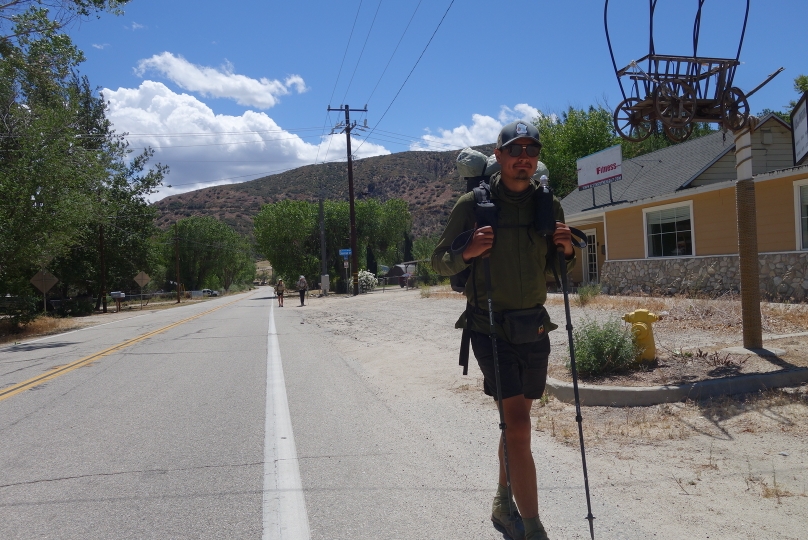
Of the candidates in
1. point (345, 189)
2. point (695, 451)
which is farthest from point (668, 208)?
point (345, 189)

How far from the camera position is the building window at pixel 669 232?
18.3 meters

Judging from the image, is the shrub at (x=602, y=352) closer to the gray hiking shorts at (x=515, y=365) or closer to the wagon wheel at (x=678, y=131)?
the wagon wheel at (x=678, y=131)

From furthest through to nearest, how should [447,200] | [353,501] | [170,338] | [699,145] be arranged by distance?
[447,200], [699,145], [170,338], [353,501]

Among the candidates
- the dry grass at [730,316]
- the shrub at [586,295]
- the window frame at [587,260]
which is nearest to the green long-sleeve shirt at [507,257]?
the dry grass at [730,316]

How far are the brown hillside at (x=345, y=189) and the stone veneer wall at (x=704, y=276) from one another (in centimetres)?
6245

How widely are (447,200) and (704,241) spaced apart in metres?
73.7

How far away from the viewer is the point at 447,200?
90.6m

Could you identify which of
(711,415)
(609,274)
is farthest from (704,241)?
(711,415)

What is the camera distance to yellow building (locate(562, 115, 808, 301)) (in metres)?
14.7

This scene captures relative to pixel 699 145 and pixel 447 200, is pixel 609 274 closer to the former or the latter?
pixel 699 145

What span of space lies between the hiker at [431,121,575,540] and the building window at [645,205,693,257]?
1649 centimetres

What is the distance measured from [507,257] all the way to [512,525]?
143cm

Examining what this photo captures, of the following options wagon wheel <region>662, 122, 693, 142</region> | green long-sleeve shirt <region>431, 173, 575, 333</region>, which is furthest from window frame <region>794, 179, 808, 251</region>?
green long-sleeve shirt <region>431, 173, 575, 333</region>

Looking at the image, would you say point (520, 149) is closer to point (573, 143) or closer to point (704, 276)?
point (704, 276)
